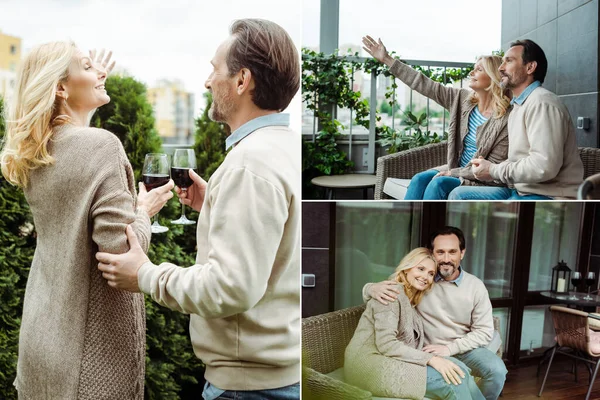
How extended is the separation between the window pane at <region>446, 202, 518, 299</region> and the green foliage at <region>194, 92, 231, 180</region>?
1.08 meters

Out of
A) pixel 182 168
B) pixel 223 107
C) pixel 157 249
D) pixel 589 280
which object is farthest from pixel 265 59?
pixel 589 280

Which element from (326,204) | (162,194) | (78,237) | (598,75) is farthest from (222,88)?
(598,75)

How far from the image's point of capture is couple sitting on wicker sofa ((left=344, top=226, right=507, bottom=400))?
2.63 meters

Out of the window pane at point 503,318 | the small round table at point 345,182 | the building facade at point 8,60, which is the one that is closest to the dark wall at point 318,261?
the small round table at point 345,182

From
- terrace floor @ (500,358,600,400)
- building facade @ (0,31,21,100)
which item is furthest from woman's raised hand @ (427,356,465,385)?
building facade @ (0,31,21,100)

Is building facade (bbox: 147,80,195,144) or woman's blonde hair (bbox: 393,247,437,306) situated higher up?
building facade (bbox: 147,80,195,144)

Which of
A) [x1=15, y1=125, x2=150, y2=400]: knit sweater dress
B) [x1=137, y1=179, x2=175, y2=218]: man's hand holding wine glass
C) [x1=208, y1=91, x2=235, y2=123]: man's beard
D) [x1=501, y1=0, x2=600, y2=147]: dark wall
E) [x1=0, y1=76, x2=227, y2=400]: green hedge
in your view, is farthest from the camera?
[x1=0, y1=76, x2=227, y2=400]: green hedge

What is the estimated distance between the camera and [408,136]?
8.00ft

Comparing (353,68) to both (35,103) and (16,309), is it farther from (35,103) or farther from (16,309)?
(16,309)

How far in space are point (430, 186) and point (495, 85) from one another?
1.48 ft

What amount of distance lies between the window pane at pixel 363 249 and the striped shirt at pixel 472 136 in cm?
36

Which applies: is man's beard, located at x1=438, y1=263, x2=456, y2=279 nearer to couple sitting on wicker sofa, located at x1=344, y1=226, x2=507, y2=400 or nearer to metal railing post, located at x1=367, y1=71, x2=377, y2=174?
couple sitting on wicker sofa, located at x1=344, y1=226, x2=507, y2=400

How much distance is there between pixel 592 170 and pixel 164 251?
1842 mm

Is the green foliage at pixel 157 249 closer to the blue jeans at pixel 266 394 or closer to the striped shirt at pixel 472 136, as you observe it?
the blue jeans at pixel 266 394
